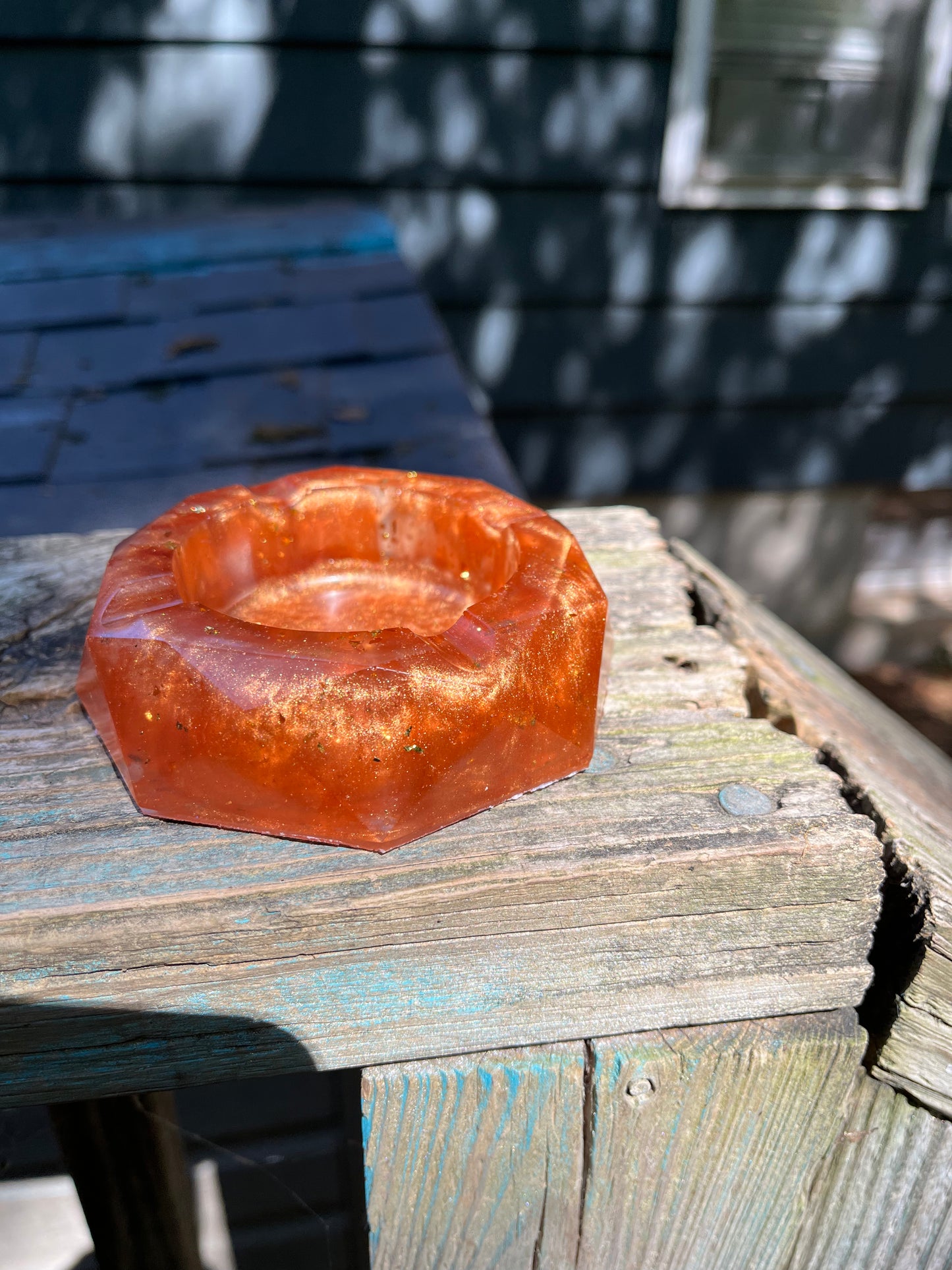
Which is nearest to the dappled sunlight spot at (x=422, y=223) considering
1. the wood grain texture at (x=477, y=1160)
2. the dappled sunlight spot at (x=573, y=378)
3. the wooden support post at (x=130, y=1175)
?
the dappled sunlight spot at (x=573, y=378)

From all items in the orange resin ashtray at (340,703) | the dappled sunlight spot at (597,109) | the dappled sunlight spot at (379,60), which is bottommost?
the orange resin ashtray at (340,703)

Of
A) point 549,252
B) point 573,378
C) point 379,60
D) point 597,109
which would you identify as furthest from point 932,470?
point 379,60

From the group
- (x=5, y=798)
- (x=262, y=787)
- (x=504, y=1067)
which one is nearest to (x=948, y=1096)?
(x=504, y=1067)

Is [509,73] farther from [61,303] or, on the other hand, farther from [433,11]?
[61,303]

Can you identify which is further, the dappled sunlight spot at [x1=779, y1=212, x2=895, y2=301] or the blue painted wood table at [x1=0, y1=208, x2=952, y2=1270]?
the dappled sunlight spot at [x1=779, y1=212, x2=895, y2=301]

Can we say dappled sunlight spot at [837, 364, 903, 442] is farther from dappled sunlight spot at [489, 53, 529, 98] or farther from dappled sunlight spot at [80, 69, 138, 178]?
dappled sunlight spot at [80, 69, 138, 178]

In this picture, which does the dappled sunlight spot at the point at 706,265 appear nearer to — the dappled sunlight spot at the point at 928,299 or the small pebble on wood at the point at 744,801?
the dappled sunlight spot at the point at 928,299

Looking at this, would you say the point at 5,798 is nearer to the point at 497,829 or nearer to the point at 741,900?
the point at 497,829

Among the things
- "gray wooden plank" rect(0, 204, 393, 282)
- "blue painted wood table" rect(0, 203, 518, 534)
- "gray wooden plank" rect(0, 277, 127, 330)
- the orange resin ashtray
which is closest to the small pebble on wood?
the orange resin ashtray
